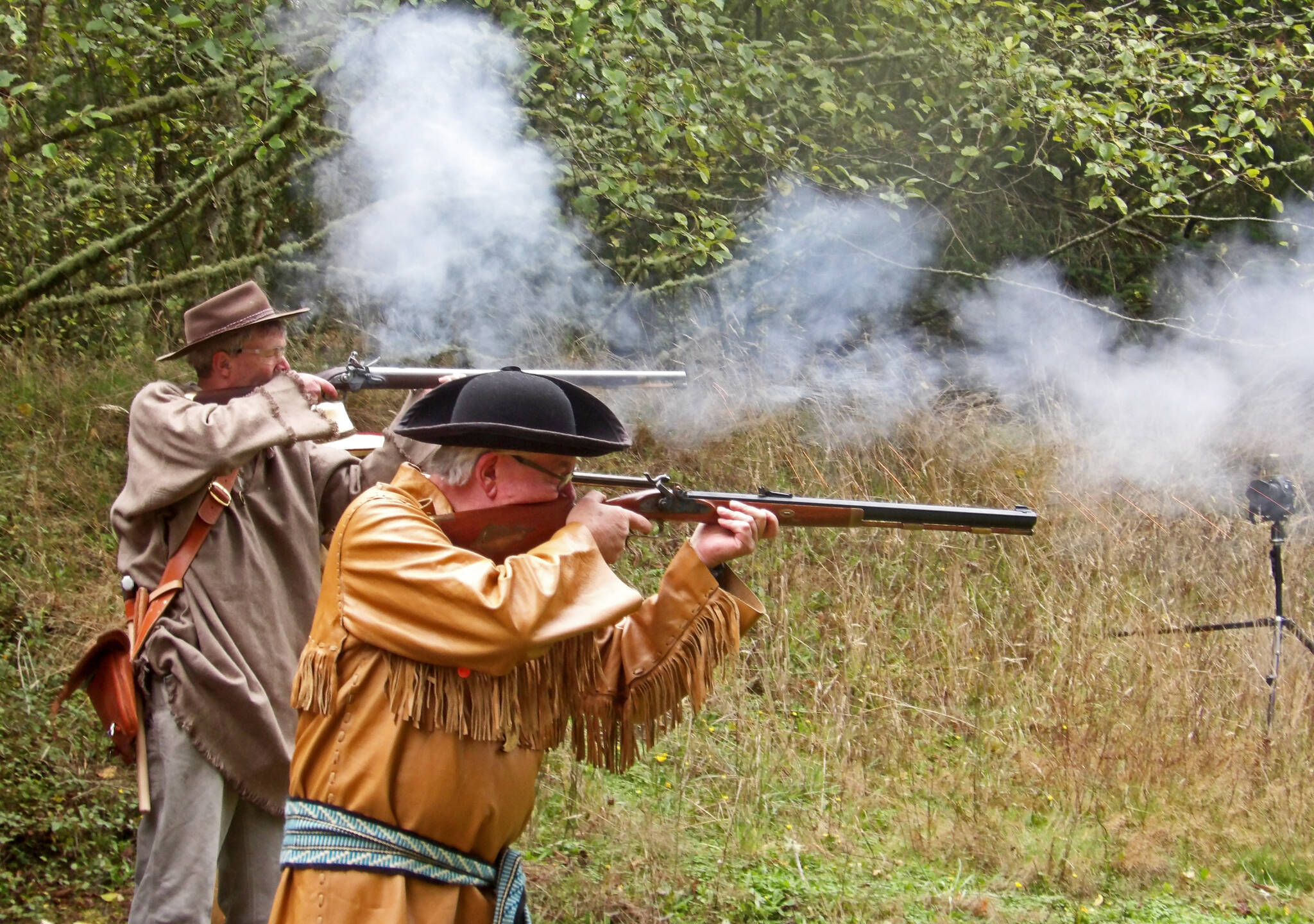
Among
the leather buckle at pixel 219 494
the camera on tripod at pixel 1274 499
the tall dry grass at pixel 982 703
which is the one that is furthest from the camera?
the camera on tripod at pixel 1274 499

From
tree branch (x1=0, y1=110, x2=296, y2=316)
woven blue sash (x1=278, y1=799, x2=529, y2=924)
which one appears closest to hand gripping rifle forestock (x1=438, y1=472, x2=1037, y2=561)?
woven blue sash (x1=278, y1=799, x2=529, y2=924)

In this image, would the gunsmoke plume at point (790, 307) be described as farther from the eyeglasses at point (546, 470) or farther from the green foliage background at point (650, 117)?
the eyeglasses at point (546, 470)

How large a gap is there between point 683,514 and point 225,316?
183 cm

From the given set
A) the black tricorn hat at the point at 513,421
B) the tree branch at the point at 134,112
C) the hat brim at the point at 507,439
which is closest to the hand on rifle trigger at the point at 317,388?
the black tricorn hat at the point at 513,421

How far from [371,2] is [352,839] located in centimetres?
479

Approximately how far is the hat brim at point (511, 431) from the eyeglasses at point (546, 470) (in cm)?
3

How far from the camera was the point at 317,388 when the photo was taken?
378cm

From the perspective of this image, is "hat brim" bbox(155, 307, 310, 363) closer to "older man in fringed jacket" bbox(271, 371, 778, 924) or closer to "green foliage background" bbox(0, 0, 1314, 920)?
"older man in fringed jacket" bbox(271, 371, 778, 924)

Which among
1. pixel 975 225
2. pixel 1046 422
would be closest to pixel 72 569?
pixel 1046 422

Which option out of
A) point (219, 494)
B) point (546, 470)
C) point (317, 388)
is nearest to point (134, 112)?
point (317, 388)

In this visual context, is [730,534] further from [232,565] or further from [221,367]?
[221,367]

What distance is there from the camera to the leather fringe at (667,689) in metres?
2.80

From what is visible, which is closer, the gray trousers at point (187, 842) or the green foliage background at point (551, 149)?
the gray trousers at point (187, 842)

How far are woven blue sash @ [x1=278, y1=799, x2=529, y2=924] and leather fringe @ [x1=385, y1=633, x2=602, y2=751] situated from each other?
0.81 ft
